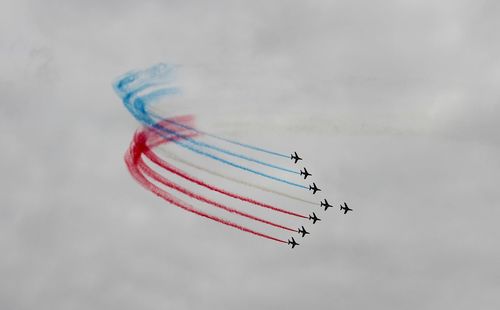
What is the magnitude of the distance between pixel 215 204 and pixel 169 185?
5.21 m

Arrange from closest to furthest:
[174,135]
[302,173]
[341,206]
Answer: [174,135], [302,173], [341,206]

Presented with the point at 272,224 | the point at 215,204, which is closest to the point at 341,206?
the point at 272,224

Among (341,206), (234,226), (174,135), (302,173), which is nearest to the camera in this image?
(174,135)

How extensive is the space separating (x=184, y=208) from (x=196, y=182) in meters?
3.39

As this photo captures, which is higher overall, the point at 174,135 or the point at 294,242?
the point at 294,242

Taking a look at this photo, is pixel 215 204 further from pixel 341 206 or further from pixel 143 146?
pixel 341 206

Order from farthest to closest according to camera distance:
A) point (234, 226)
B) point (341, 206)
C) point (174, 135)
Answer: point (341, 206)
point (234, 226)
point (174, 135)

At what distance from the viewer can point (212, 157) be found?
113875mm

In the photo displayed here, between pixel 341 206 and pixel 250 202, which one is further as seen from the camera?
pixel 341 206

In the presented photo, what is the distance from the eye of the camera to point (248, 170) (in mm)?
115562

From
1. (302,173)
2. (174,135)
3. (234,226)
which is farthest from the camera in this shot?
(302,173)

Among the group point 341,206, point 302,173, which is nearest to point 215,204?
point 302,173

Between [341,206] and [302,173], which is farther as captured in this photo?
[341,206]

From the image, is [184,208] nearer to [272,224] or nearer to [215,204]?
[215,204]
